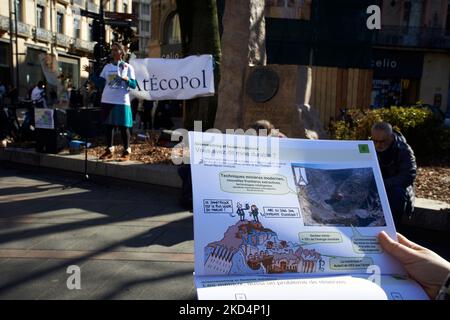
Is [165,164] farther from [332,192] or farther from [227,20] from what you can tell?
[332,192]

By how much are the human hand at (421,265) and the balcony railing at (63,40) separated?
47.8 m

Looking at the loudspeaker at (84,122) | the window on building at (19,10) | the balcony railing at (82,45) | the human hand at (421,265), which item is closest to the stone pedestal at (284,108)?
the loudspeaker at (84,122)

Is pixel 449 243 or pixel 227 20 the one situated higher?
pixel 227 20

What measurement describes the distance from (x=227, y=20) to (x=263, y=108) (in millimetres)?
1636

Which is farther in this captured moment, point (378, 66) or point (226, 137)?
point (378, 66)

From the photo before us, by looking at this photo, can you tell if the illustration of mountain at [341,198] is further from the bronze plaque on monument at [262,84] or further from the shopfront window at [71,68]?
the shopfront window at [71,68]

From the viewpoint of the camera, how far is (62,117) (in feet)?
26.9

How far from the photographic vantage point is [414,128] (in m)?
7.77

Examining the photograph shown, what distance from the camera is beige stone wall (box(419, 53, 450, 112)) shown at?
103 feet

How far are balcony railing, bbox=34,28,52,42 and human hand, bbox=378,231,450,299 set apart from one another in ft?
146

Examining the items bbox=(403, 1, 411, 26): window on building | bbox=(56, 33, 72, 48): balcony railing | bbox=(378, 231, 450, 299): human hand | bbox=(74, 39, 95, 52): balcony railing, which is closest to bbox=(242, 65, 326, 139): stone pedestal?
bbox=(378, 231, 450, 299): human hand

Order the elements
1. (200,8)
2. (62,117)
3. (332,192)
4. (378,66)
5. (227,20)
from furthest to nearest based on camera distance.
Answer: (378,66)
(200,8)
(62,117)
(227,20)
(332,192)
